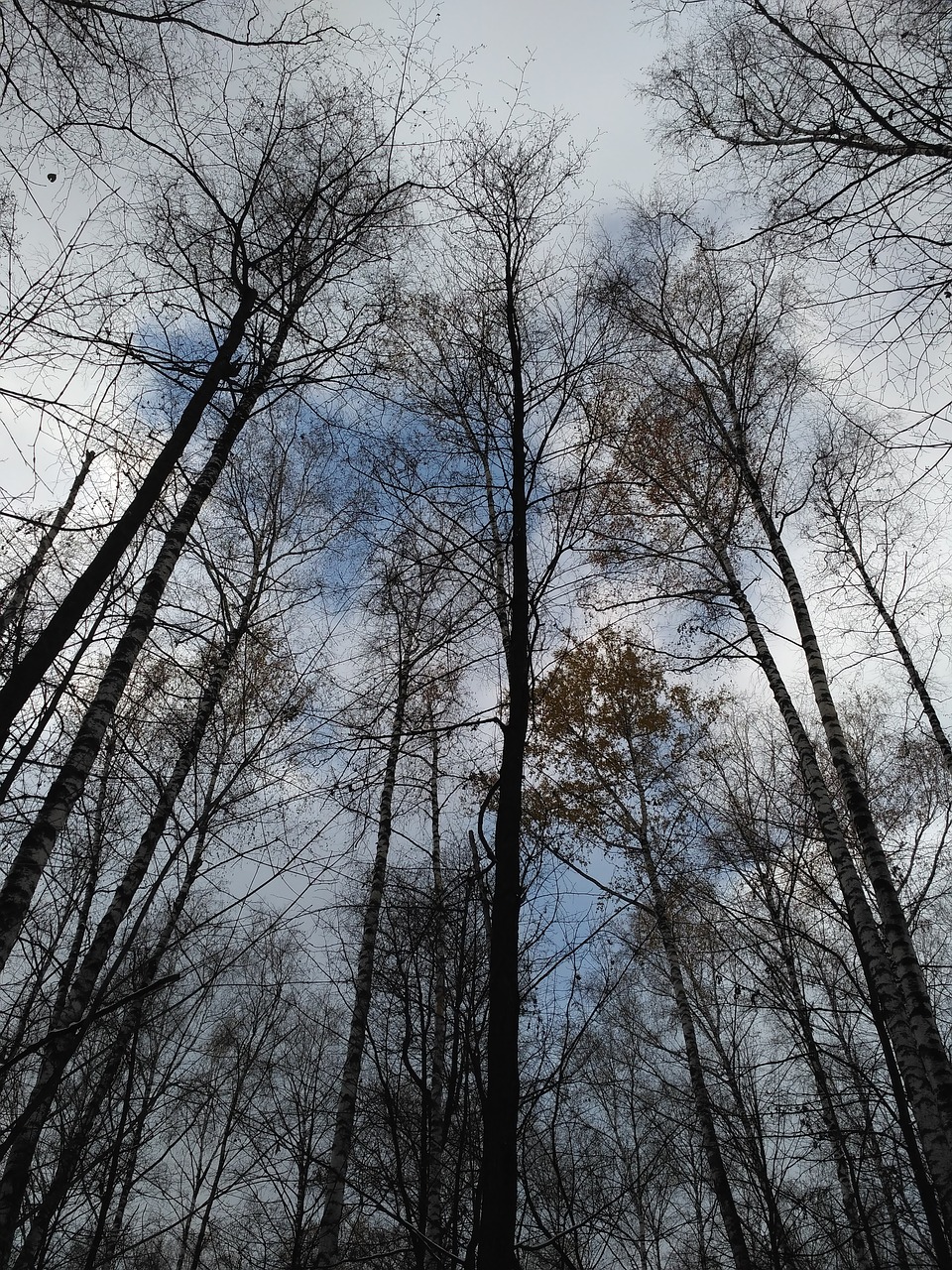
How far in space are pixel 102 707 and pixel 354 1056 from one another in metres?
5.01

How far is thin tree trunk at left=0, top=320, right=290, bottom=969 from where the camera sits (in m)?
3.31

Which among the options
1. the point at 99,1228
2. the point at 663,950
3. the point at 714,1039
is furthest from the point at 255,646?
the point at 714,1039

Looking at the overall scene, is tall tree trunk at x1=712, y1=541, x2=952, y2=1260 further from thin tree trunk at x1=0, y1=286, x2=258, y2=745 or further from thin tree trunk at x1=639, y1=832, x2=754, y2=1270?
thin tree trunk at x1=0, y1=286, x2=258, y2=745

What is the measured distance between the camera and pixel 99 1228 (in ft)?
15.8

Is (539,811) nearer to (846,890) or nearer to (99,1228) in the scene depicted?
(846,890)

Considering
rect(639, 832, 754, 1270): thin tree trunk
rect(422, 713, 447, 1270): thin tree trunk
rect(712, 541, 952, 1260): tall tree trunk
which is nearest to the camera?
rect(422, 713, 447, 1270): thin tree trunk

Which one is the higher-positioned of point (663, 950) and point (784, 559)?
point (784, 559)

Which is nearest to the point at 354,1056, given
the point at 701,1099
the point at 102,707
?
the point at 701,1099

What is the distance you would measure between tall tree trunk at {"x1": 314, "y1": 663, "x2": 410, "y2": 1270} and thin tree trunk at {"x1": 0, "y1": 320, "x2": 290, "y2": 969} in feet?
6.09

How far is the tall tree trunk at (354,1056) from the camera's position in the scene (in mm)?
6190

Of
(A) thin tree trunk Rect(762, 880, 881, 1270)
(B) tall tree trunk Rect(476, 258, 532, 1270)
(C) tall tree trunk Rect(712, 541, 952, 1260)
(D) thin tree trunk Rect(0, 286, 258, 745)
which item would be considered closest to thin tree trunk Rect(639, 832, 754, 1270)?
(A) thin tree trunk Rect(762, 880, 881, 1270)

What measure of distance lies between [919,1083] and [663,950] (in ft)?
16.5

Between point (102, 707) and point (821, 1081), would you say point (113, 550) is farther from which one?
point (821, 1081)

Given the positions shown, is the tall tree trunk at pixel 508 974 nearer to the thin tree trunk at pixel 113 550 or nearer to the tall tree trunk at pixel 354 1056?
the tall tree trunk at pixel 354 1056
